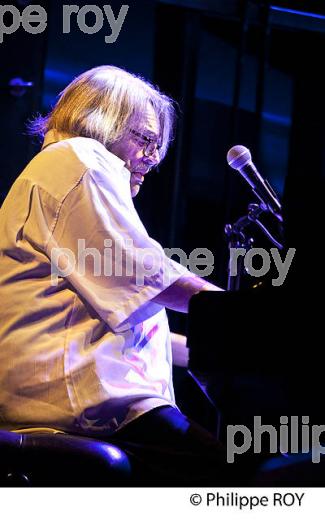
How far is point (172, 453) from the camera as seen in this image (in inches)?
74.0

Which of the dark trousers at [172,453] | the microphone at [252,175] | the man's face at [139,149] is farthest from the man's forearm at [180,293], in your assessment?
the man's face at [139,149]

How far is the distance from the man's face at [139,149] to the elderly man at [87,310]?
0.20 metres

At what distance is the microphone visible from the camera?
216 cm

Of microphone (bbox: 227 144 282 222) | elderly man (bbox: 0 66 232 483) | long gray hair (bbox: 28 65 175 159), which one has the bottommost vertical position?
elderly man (bbox: 0 66 232 483)

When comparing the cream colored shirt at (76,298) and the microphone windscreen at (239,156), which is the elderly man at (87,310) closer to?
the cream colored shirt at (76,298)

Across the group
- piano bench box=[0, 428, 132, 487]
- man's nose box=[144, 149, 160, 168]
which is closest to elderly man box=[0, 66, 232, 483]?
piano bench box=[0, 428, 132, 487]

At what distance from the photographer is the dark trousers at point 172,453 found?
1.86m

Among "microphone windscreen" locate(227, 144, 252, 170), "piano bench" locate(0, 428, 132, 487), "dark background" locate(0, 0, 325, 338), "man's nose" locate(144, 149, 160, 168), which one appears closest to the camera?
"piano bench" locate(0, 428, 132, 487)

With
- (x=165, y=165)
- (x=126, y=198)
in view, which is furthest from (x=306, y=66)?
(x=126, y=198)

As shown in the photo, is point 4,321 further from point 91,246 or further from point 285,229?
A: point 285,229

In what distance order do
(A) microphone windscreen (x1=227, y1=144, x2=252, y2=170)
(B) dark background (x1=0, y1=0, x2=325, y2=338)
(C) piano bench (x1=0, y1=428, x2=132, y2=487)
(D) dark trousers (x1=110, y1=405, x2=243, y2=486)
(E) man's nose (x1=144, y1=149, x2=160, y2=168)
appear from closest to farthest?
(C) piano bench (x1=0, y1=428, x2=132, y2=487) → (D) dark trousers (x1=110, y1=405, x2=243, y2=486) → (A) microphone windscreen (x1=227, y1=144, x2=252, y2=170) → (E) man's nose (x1=144, y1=149, x2=160, y2=168) → (B) dark background (x1=0, y1=0, x2=325, y2=338)

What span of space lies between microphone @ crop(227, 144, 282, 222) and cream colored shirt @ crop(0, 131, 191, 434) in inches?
13.7

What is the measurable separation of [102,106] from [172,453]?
94 centimetres

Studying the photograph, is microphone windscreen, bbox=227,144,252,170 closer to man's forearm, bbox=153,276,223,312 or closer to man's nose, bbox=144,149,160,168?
man's nose, bbox=144,149,160,168
